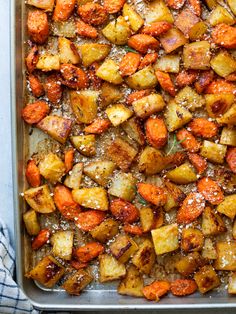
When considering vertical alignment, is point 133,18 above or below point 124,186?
above

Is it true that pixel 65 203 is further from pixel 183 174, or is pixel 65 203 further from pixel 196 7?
pixel 196 7

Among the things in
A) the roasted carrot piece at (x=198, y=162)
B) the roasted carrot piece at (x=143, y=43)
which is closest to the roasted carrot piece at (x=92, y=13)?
the roasted carrot piece at (x=143, y=43)

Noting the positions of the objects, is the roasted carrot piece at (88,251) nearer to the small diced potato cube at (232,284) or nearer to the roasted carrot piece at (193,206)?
the roasted carrot piece at (193,206)

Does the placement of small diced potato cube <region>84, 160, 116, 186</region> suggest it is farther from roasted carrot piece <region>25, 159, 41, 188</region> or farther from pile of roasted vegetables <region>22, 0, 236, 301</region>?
roasted carrot piece <region>25, 159, 41, 188</region>

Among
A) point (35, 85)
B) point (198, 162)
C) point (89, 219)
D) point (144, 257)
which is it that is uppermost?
point (35, 85)

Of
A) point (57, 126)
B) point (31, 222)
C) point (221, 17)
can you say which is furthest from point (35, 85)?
point (221, 17)

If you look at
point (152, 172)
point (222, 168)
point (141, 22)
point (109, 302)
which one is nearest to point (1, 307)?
point (109, 302)
